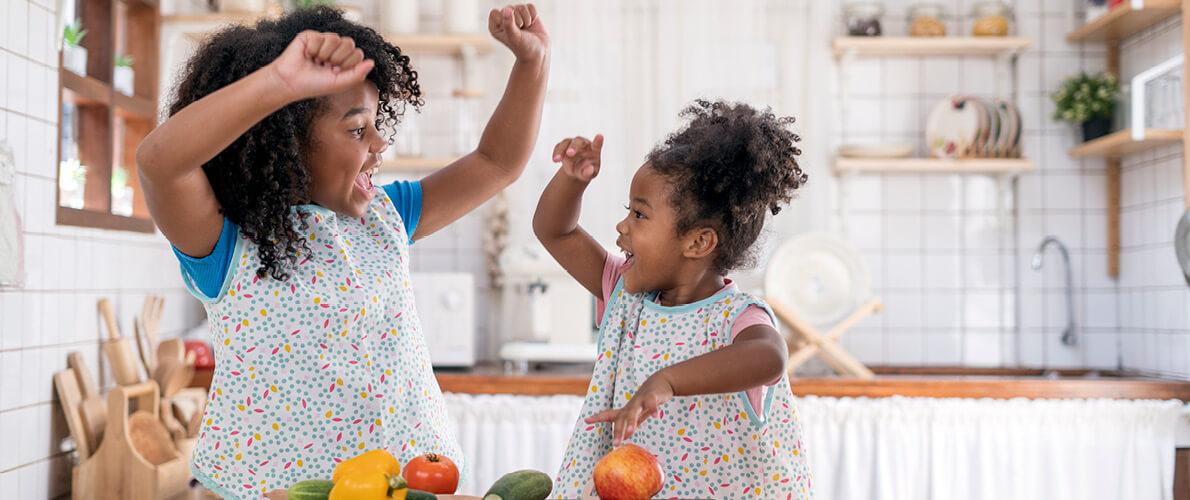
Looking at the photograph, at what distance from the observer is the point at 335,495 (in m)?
0.95

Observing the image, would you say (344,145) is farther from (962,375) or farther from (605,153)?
(962,375)

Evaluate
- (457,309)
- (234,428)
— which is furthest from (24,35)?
(234,428)

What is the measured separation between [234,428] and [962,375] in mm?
2917

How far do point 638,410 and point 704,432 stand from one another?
326 mm

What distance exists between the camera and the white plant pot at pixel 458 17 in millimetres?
3627

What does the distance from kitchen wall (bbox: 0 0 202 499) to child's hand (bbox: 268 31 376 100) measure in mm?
1633

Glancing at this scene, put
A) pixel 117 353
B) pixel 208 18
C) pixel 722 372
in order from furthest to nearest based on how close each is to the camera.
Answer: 1. pixel 208 18
2. pixel 117 353
3. pixel 722 372

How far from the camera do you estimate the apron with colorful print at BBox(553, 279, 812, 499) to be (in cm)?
124

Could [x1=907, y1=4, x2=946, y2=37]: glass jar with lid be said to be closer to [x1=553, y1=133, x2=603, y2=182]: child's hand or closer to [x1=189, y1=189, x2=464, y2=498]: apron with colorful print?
[x1=553, y1=133, x2=603, y2=182]: child's hand

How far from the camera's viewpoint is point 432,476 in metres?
1.07

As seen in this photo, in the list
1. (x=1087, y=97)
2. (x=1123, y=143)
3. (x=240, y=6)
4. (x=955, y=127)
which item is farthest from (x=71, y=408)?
(x=1087, y=97)

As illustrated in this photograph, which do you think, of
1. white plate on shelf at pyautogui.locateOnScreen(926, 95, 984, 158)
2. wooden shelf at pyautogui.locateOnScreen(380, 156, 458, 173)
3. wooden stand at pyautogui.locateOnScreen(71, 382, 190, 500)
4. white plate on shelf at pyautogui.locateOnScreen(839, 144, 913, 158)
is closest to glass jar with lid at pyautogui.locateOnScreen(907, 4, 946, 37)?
white plate on shelf at pyautogui.locateOnScreen(926, 95, 984, 158)

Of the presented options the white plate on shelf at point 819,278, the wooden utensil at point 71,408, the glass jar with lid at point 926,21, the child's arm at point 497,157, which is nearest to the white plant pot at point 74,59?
the wooden utensil at point 71,408

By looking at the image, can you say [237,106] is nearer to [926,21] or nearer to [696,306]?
[696,306]
